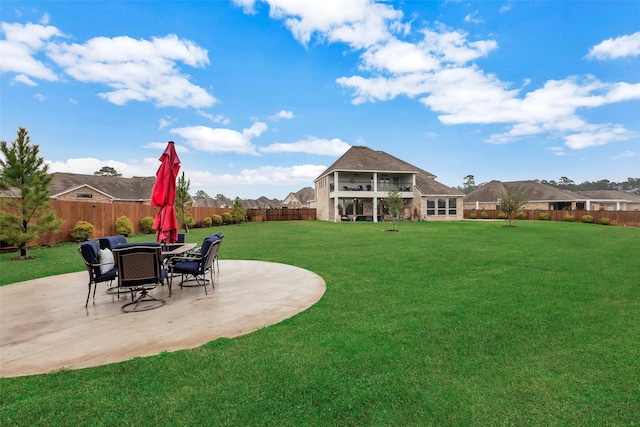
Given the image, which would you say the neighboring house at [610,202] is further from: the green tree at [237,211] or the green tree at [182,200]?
the green tree at [182,200]

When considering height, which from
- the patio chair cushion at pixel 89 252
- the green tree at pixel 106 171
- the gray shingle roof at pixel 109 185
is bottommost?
the patio chair cushion at pixel 89 252

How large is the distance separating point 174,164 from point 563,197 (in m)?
53.5

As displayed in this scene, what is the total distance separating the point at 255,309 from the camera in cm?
491

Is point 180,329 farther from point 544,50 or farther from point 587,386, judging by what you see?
point 544,50

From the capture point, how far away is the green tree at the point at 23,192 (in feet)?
36.7

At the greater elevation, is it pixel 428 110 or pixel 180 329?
pixel 428 110

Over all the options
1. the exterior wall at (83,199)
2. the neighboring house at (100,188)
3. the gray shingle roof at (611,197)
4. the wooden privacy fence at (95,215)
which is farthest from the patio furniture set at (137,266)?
the gray shingle roof at (611,197)

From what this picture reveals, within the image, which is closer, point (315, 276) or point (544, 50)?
point (315, 276)

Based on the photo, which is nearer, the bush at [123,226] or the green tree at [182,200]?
the bush at [123,226]

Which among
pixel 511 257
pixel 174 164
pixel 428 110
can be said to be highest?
pixel 428 110

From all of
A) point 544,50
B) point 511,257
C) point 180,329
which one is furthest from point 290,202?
point 180,329

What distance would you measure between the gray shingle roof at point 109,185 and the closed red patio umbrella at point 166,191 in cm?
3565

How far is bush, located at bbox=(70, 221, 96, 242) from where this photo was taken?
51.3 ft

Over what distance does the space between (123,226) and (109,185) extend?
981 inches
